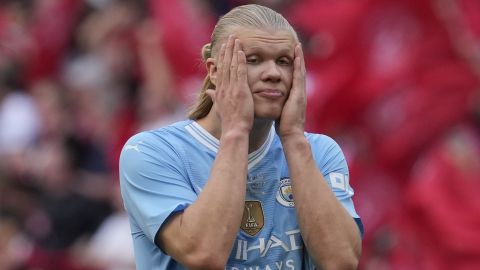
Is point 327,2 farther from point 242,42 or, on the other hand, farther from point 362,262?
point 242,42

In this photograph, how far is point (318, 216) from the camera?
15.9ft

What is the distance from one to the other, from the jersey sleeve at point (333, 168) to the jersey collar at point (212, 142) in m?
0.19

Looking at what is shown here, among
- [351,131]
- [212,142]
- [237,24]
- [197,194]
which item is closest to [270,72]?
[237,24]

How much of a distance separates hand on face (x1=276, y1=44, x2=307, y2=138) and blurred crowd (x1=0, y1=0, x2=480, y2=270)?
11.5 feet

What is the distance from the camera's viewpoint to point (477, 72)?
31.5 ft

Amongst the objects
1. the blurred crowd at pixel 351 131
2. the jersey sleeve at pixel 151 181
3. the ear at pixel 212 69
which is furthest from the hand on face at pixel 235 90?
the blurred crowd at pixel 351 131

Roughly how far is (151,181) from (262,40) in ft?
1.93

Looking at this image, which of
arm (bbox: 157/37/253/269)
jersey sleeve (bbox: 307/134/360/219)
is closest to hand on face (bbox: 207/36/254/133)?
arm (bbox: 157/37/253/269)

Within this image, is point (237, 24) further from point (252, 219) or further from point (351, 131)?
point (351, 131)

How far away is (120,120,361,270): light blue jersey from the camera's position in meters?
4.90

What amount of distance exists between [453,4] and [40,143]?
3.41 metres

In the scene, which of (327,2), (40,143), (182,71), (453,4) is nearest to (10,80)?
(40,143)

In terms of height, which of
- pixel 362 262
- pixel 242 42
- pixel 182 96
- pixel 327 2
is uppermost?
pixel 242 42

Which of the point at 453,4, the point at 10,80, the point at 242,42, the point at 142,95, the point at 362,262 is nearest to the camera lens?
the point at 242,42
